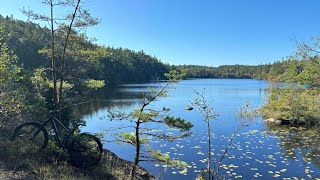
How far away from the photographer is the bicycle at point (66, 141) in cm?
835

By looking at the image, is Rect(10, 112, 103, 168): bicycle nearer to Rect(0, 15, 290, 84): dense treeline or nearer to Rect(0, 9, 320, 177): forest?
Rect(0, 9, 320, 177): forest

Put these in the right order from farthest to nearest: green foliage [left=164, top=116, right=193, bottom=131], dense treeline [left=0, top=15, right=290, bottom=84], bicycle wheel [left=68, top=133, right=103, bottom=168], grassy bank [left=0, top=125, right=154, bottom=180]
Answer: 1. dense treeline [left=0, top=15, right=290, bottom=84]
2. bicycle wheel [left=68, top=133, right=103, bottom=168]
3. green foliage [left=164, top=116, right=193, bottom=131]
4. grassy bank [left=0, top=125, right=154, bottom=180]

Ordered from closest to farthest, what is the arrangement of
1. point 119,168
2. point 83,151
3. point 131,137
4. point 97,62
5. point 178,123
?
point 178,123
point 131,137
point 83,151
point 119,168
point 97,62

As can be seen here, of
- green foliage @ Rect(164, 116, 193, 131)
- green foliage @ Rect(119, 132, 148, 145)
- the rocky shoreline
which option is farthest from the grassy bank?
green foliage @ Rect(164, 116, 193, 131)

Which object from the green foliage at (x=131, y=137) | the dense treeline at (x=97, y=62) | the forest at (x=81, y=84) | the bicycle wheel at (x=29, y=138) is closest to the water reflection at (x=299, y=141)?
the forest at (x=81, y=84)

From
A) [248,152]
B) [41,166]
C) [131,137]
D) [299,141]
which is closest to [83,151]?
[41,166]

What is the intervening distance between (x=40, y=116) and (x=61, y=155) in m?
3.95

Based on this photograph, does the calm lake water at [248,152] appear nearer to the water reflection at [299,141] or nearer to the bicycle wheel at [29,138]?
the water reflection at [299,141]

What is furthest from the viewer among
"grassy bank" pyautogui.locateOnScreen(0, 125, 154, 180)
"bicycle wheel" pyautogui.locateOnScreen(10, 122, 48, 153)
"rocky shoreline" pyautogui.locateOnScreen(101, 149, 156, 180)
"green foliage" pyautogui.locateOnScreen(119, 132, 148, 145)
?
"rocky shoreline" pyautogui.locateOnScreen(101, 149, 156, 180)

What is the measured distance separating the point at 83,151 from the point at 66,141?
0.57 metres

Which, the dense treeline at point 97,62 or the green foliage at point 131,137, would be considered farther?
the dense treeline at point 97,62

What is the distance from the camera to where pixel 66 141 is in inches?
336

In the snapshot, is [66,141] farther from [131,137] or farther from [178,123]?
[178,123]

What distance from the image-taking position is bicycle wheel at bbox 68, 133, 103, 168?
27.9ft
